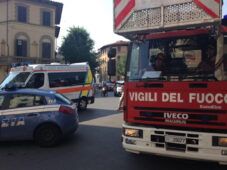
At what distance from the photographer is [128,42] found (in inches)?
264

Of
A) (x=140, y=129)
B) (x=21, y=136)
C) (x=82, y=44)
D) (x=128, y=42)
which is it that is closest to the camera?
(x=140, y=129)

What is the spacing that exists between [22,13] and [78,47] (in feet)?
34.2

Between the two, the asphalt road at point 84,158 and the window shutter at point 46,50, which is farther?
the window shutter at point 46,50

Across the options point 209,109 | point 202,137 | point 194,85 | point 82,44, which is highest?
point 82,44

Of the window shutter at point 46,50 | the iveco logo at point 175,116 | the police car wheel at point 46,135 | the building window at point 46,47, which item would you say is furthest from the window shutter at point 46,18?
the iveco logo at point 175,116

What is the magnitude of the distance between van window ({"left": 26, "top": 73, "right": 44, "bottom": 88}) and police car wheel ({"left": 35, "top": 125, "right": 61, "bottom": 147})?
7.82 meters

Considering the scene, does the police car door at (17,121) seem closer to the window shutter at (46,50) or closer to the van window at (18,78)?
the van window at (18,78)

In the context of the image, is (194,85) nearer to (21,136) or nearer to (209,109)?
(209,109)

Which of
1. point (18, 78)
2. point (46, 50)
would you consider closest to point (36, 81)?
point (18, 78)

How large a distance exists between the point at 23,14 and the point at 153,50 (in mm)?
35557

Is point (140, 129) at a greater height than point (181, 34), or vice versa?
point (181, 34)

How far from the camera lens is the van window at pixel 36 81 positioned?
1623 cm

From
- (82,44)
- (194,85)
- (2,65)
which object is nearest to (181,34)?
(194,85)

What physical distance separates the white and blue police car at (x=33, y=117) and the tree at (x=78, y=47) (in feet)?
126
